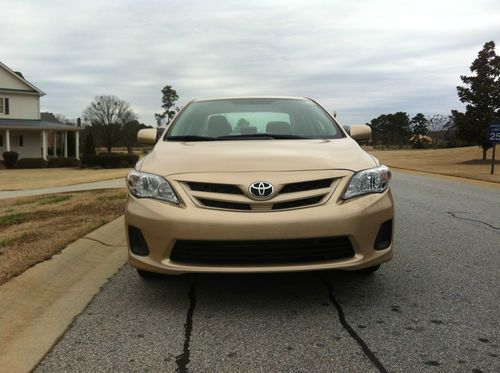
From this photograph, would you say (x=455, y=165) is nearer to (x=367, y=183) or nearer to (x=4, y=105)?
(x=4, y=105)

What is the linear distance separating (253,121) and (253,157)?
4.88ft

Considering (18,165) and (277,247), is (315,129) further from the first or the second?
(18,165)

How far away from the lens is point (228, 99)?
5602mm

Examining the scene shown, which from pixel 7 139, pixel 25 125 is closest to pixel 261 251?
pixel 7 139

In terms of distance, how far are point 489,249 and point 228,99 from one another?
127 inches

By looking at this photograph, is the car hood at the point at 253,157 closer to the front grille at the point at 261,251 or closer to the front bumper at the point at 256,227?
the front bumper at the point at 256,227

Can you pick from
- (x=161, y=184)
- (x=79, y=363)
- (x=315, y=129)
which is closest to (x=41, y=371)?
(x=79, y=363)

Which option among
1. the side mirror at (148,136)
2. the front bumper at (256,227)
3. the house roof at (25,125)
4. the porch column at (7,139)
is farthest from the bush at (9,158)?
the front bumper at (256,227)

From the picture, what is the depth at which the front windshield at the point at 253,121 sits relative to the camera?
474cm

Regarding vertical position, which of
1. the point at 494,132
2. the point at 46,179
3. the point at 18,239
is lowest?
the point at 46,179

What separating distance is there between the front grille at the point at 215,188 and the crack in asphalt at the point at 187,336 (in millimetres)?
853

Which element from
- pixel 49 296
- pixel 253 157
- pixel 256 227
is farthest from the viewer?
pixel 49 296

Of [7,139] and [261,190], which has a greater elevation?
[7,139]

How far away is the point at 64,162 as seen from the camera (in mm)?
37531
